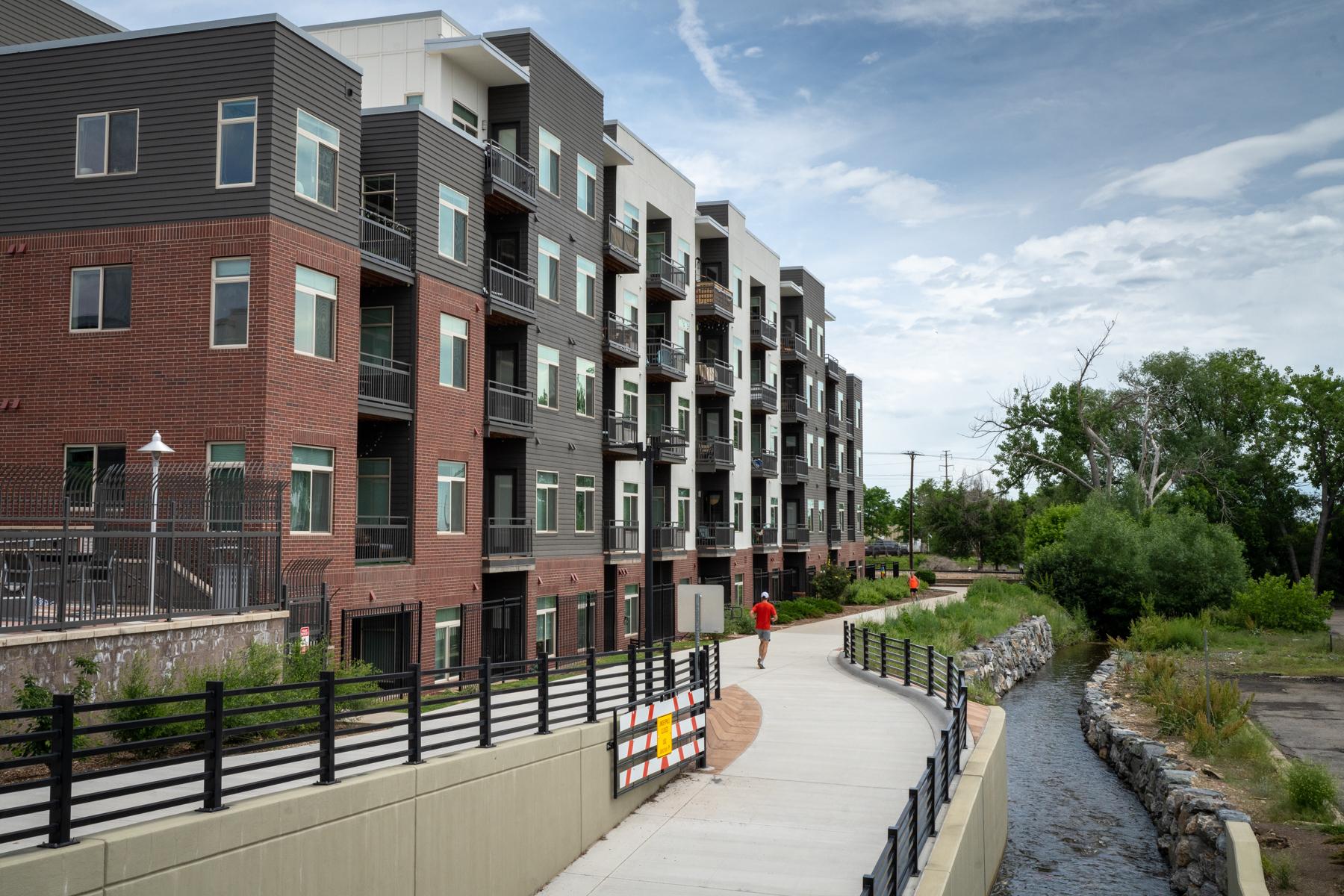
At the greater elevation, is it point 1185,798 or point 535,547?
point 535,547

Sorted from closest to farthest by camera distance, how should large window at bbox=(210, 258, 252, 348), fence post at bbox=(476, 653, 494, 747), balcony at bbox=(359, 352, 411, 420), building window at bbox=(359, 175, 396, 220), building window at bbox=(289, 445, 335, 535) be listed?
fence post at bbox=(476, 653, 494, 747), large window at bbox=(210, 258, 252, 348), building window at bbox=(289, 445, 335, 535), balcony at bbox=(359, 352, 411, 420), building window at bbox=(359, 175, 396, 220)

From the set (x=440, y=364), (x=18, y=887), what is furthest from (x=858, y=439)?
(x=18, y=887)

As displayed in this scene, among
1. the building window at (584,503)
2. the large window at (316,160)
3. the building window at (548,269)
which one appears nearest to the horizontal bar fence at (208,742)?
the large window at (316,160)

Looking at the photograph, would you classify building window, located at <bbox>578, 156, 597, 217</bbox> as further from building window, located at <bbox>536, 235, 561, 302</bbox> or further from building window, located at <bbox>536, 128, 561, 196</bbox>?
building window, located at <bbox>536, 235, 561, 302</bbox>

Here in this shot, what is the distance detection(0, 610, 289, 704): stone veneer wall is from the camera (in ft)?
38.9

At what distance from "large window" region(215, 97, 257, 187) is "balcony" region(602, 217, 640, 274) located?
15.9 m

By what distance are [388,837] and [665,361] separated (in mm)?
30808

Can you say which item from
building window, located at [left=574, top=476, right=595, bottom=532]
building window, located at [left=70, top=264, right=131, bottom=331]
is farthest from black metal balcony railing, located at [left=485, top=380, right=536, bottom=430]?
building window, located at [left=70, top=264, right=131, bottom=331]

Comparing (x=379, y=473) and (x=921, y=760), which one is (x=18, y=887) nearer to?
(x=921, y=760)

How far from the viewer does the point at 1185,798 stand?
18.4 meters

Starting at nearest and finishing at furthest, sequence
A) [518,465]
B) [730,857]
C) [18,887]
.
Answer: [18,887] < [730,857] < [518,465]

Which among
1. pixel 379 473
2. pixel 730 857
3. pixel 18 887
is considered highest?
pixel 379 473

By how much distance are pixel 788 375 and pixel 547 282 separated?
2926cm

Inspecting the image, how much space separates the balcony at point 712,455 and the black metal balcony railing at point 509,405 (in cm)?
1553
